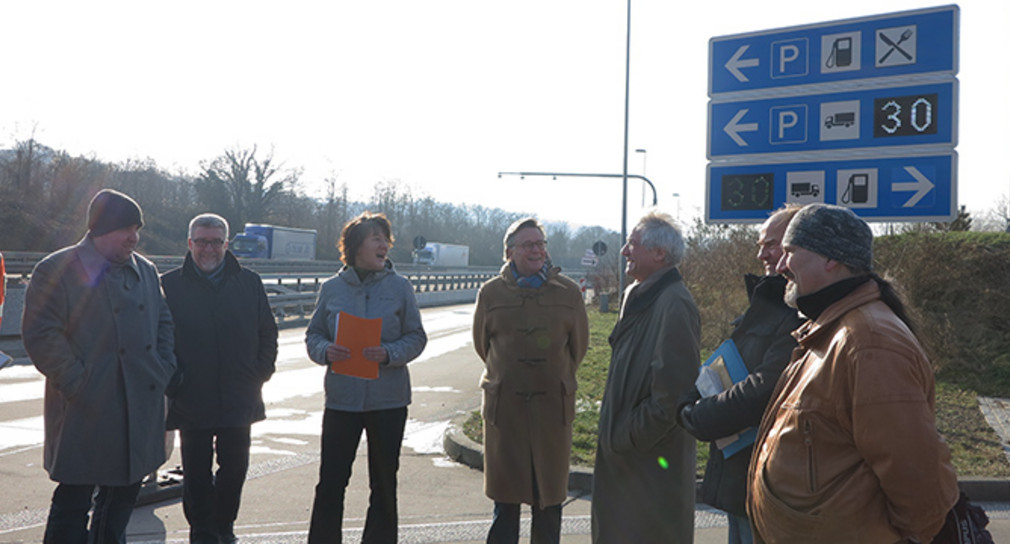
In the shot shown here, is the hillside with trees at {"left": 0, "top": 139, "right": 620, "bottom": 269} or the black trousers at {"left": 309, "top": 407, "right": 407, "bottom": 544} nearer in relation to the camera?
the black trousers at {"left": 309, "top": 407, "right": 407, "bottom": 544}

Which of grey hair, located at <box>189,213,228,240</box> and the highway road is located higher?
grey hair, located at <box>189,213,228,240</box>

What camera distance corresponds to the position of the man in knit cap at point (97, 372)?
13.1 ft

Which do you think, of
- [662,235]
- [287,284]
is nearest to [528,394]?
[662,235]

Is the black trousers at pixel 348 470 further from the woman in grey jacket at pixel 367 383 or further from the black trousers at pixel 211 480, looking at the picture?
the black trousers at pixel 211 480

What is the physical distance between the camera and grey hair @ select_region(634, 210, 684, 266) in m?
3.79

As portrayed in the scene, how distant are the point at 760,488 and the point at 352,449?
2.78 metres

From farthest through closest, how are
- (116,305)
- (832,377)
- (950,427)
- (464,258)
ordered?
(464,258), (950,427), (116,305), (832,377)

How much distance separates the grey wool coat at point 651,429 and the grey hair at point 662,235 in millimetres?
79

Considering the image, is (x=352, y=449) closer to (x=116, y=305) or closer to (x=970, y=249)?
(x=116, y=305)

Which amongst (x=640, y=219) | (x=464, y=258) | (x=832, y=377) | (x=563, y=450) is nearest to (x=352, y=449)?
(x=563, y=450)

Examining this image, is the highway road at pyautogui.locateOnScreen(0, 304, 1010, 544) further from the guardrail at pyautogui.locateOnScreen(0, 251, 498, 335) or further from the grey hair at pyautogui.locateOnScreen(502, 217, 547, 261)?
the guardrail at pyautogui.locateOnScreen(0, 251, 498, 335)

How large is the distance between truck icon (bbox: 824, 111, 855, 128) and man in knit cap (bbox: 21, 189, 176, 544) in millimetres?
6021

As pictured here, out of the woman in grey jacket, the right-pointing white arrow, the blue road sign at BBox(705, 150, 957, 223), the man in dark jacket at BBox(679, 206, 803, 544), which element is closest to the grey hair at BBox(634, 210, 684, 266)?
the man in dark jacket at BBox(679, 206, 803, 544)

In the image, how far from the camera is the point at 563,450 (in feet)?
15.1
